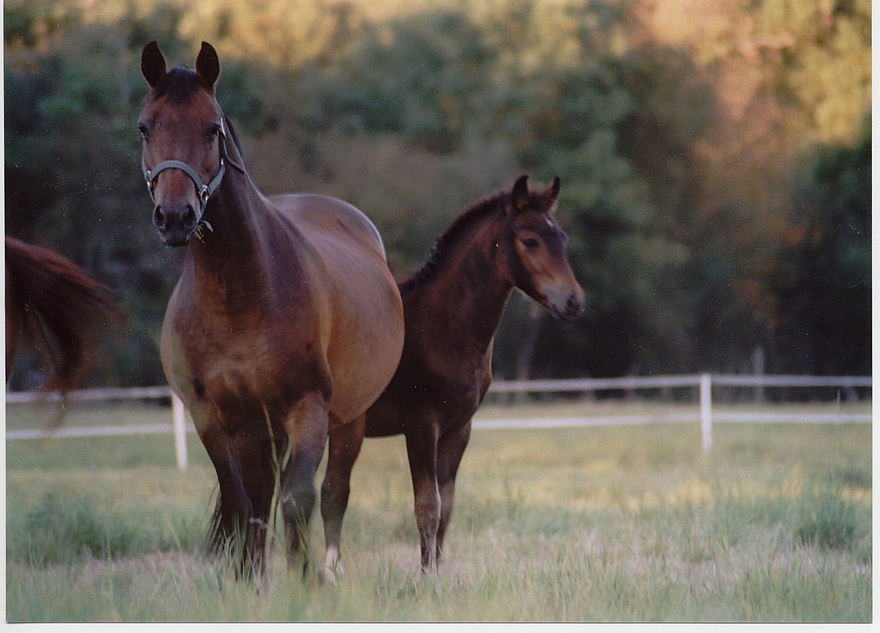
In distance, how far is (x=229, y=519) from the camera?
3.73 metres

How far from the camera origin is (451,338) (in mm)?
4500

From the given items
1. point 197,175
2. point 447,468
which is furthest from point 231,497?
point 197,175

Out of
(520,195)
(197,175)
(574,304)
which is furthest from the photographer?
(520,195)

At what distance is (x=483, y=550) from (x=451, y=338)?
1085mm


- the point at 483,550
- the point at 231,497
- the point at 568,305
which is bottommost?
the point at 483,550

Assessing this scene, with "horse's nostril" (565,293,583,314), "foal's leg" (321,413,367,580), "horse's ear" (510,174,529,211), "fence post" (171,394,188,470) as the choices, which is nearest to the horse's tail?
"foal's leg" (321,413,367,580)

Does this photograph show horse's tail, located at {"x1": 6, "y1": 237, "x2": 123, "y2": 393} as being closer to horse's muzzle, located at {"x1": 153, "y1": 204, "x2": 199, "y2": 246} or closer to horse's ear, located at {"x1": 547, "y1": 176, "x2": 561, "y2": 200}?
horse's muzzle, located at {"x1": 153, "y1": 204, "x2": 199, "y2": 246}

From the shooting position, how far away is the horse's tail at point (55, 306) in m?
3.79

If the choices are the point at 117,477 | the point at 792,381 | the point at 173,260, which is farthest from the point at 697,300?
the point at 117,477

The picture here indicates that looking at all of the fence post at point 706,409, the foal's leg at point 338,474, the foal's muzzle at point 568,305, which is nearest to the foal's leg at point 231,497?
the foal's leg at point 338,474

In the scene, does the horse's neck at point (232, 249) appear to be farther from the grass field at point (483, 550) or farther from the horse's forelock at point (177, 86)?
the grass field at point (483, 550)

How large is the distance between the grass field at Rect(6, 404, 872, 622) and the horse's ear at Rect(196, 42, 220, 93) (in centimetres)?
183

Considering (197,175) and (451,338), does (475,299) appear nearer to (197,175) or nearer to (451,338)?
(451,338)

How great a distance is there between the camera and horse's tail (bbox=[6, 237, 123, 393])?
3791mm
